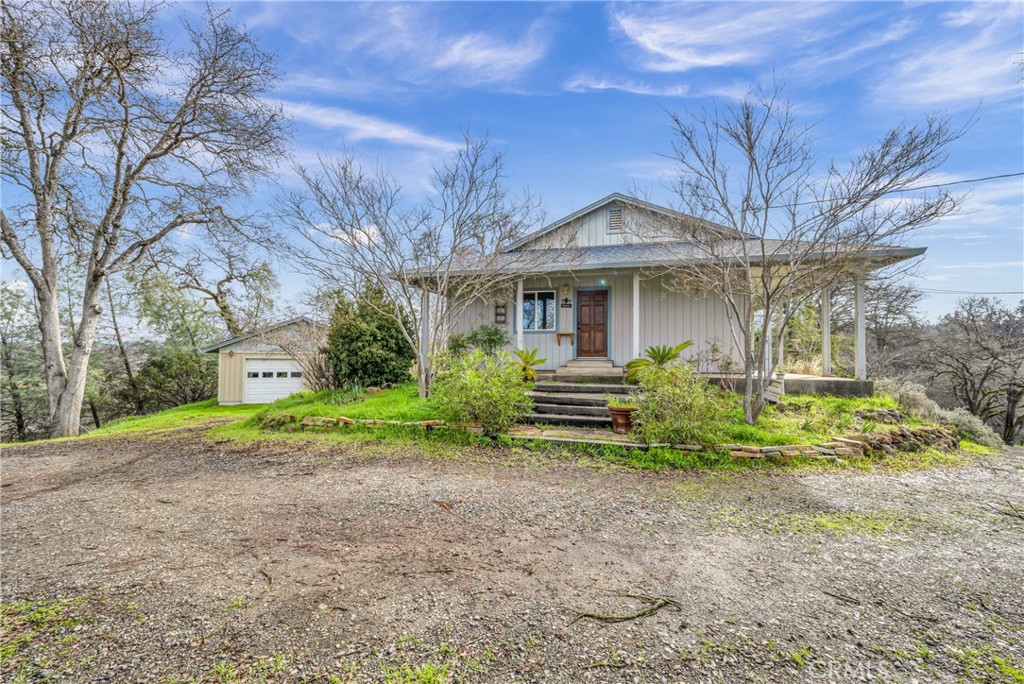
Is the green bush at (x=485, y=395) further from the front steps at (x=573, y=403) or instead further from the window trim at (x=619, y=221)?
the window trim at (x=619, y=221)

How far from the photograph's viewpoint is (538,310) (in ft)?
38.3

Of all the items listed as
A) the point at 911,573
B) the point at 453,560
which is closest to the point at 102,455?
the point at 453,560

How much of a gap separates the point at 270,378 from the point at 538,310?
13.1 m

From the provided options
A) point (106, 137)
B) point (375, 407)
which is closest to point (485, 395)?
point (375, 407)

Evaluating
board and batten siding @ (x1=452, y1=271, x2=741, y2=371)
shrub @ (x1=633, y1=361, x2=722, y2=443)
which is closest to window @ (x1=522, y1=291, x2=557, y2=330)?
board and batten siding @ (x1=452, y1=271, x2=741, y2=371)

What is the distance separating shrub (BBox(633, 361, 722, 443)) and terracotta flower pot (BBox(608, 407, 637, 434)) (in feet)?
2.00

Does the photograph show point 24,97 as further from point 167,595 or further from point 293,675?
point 293,675

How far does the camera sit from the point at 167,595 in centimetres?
253

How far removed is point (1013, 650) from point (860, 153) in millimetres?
6704

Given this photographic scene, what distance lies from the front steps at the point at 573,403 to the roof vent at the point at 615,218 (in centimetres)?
515

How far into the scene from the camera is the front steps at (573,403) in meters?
7.63

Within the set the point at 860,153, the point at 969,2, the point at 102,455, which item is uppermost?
the point at 969,2

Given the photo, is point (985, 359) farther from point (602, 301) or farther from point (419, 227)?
point (419, 227)

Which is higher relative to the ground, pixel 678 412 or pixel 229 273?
pixel 229 273
